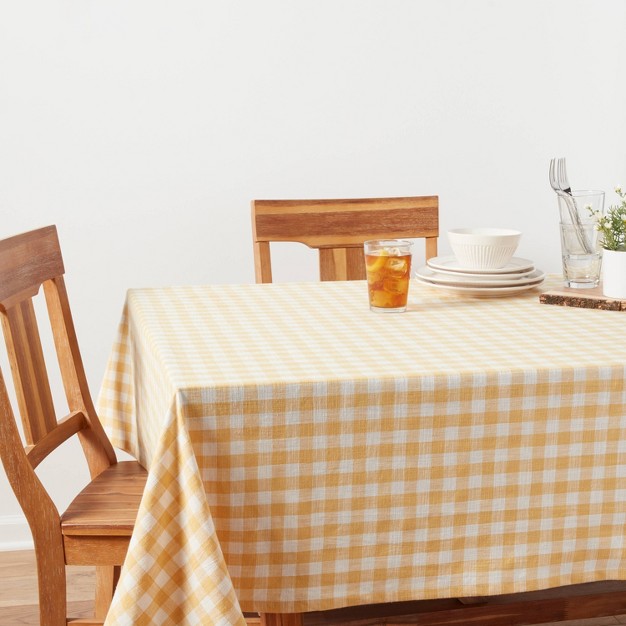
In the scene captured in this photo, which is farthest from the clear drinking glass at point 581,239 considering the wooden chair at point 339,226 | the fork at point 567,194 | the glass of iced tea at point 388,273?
the wooden chair at point 339,226

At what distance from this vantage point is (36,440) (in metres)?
1.60

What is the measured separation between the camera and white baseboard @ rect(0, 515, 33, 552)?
8.53ft

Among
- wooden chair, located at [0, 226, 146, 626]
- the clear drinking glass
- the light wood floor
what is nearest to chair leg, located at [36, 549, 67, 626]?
wooden chair, located at [0, 226, 146, 626]

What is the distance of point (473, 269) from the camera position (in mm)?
1724

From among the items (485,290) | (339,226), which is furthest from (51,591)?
(339,226)

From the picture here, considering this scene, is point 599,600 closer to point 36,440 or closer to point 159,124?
point 36,440

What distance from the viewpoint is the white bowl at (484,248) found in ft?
5.59

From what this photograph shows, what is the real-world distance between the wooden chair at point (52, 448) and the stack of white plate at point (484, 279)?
655 mm

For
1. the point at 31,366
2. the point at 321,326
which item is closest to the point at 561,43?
the point at 321,326

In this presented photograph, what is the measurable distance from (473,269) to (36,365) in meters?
0.81

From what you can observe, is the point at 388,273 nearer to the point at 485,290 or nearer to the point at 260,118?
the point at 485,290

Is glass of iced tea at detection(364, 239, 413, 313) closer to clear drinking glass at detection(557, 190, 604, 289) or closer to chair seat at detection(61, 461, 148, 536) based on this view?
clear drinking glass at detection(557, 190, 604, 289)

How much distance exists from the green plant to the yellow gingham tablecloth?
325mm

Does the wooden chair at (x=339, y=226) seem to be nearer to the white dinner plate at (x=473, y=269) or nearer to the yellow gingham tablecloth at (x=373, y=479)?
the white dinner plate at (x=473, y=269)
